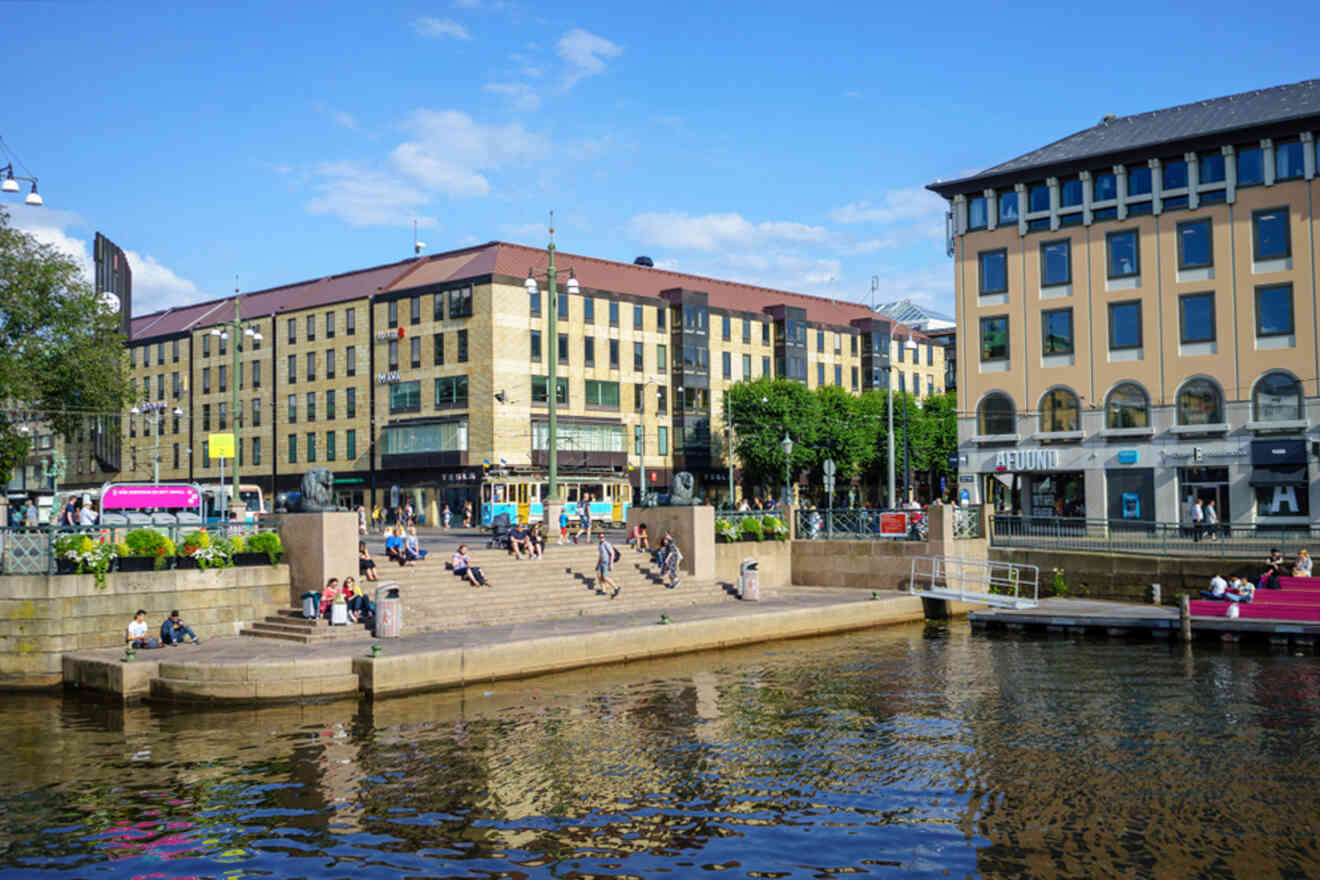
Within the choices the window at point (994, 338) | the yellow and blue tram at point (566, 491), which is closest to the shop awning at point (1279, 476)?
the window at point (994, 338)

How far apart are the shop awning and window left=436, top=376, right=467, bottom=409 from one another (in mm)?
45082

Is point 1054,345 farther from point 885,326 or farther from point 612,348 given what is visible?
point 885,326

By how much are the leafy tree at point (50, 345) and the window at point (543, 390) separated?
24.8m

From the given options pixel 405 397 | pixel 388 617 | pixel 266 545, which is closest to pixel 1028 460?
pixel 388 617

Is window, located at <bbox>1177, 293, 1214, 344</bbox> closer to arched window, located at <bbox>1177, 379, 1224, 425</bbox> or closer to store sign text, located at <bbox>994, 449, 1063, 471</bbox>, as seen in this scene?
arched window, located at <bbox>1177, 379, 1224, 425</bbox>

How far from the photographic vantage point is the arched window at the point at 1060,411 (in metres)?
49.1

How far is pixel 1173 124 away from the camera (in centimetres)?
4897

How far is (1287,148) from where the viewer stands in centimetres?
4412

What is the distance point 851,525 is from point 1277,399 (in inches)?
749

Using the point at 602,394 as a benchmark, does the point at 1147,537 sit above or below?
below

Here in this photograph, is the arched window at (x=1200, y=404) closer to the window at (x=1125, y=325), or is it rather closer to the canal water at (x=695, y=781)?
the window at (x=1125, y=325)

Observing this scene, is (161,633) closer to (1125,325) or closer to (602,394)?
(1125,325)

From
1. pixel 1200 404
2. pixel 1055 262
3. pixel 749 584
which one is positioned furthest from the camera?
pixel 1055 262

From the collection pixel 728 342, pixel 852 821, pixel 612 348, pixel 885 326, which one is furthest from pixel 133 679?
pixel 885 326
